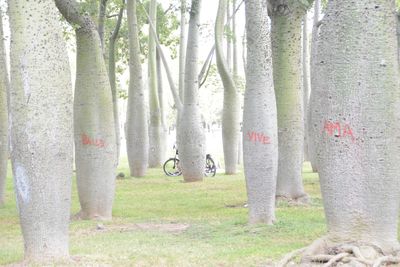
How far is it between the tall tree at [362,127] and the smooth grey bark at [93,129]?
6.00 m

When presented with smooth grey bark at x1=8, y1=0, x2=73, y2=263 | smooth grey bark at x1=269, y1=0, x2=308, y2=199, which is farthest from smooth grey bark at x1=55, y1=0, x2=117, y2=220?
smooth grey bark at x1=8, y1=0, x2=73, y2=263

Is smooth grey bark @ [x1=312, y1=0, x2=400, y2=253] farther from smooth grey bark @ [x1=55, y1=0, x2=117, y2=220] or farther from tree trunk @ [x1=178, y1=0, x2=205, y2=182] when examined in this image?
tree trunk @ [x1=178, y1=0, x2=205, y2=182]

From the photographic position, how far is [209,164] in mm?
22969

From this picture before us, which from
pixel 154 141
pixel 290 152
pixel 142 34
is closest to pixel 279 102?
pixel 290 152

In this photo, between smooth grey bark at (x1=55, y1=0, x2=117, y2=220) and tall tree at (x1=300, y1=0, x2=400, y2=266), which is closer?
tall tree at (x1=300, y1=0, x2=400, y2=266)

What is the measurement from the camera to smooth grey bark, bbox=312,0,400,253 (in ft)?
20.6

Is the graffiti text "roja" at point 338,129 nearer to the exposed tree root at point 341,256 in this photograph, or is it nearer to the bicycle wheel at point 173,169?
the exposed tree root at point 341,256

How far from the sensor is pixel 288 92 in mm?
13508

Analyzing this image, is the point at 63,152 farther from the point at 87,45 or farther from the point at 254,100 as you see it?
the point at 87,45

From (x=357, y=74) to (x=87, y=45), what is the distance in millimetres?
6291

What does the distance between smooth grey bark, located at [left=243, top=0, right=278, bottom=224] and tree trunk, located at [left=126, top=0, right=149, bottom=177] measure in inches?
437

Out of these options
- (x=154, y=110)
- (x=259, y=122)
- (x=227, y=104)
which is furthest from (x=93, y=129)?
(x=154, y=110)

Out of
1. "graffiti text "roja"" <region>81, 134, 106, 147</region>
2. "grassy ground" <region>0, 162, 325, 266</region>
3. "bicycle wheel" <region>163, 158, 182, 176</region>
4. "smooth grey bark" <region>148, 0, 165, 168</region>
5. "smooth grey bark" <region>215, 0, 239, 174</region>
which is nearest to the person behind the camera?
"grassy ground" <region>0, 162, 325, 266</region>

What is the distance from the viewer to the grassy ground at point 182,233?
7852 millimetres
